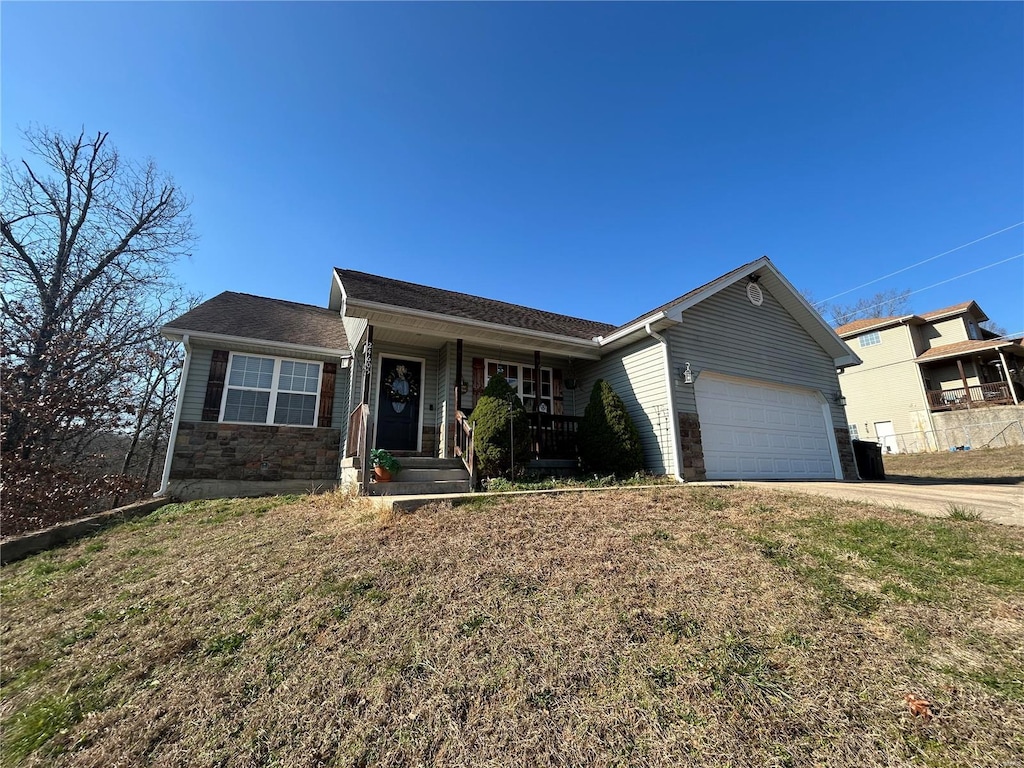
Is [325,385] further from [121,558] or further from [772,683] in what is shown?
[772,683]

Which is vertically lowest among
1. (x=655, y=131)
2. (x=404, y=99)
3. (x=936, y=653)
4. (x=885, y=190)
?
(x=936, y=653)

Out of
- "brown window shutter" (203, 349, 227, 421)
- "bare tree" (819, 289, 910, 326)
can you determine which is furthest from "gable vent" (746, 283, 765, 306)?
"bare tree" (819, 289, 910, 326)

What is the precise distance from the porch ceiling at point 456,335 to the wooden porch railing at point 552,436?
60.7 inches

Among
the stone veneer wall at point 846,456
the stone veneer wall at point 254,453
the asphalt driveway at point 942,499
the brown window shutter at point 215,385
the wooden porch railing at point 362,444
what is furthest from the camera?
the stone veneer wall at point 846,456

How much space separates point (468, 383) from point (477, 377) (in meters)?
0.31

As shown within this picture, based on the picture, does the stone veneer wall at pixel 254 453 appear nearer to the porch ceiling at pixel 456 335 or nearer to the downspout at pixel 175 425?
the downspout at pixel 175 425

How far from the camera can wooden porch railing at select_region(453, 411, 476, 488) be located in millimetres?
7125

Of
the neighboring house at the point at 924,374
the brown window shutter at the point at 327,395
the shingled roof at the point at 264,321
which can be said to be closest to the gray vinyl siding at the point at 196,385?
the shingled roof at the point at 264,321

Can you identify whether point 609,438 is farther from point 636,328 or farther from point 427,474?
point 427,474

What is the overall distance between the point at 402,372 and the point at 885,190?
A: 788 inches

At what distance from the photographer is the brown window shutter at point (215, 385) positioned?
8.68 m

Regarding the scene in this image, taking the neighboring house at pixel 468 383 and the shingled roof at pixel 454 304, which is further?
the neighboring house at pixel 468 383

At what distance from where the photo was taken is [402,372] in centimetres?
932

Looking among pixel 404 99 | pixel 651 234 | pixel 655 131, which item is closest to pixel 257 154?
pixel 404 99
